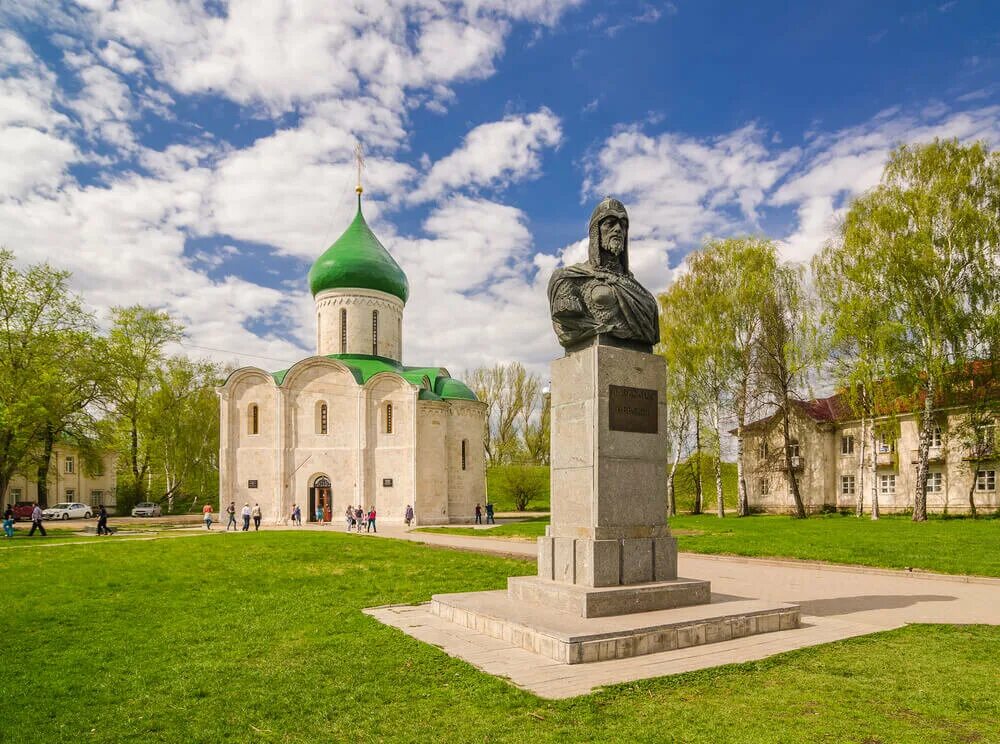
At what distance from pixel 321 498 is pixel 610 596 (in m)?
28.0

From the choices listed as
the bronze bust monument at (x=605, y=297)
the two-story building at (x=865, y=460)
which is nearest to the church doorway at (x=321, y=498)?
the two-story building at (x=865, y=460)

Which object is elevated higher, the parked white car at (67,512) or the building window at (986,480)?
the building window at (986,480)

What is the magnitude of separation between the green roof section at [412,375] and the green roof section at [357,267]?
155 inches

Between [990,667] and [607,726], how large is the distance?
401 centimetres

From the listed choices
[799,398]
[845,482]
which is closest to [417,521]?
[799,398]

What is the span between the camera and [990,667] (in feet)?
20.0

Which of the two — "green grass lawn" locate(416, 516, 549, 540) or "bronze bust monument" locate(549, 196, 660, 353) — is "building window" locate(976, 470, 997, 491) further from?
"bronze bust monument" locate(549, 196, 660, 353)

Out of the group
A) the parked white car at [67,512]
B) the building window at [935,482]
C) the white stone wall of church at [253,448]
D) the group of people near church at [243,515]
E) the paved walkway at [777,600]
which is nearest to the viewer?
the paved walkway at [777,600]

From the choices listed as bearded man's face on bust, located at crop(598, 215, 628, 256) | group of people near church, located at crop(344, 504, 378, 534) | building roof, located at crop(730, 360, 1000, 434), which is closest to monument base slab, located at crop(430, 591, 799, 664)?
bearded man's face on bust, located at crop(598, 215, 628, 256)

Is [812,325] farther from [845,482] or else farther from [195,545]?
[195,545]

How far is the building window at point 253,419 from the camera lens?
→ 33281 millimetres

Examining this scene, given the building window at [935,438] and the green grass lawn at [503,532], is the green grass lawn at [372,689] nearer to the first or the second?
the green grass lawn at [503,532]

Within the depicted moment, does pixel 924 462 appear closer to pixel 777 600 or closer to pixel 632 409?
pixel 777 600

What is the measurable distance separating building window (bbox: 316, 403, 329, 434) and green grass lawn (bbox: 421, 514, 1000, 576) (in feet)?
37.6
